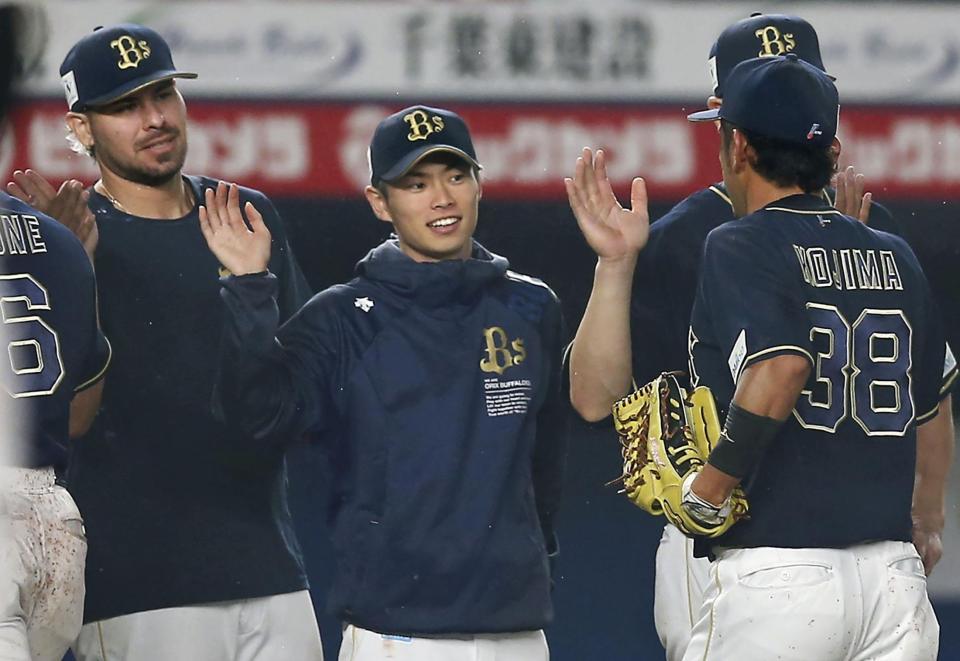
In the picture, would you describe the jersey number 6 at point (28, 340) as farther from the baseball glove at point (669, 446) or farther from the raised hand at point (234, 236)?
the baseball glove at point (669, 446)

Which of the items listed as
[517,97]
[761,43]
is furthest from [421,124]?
[517,97]

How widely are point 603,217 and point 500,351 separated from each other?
0.34 meters

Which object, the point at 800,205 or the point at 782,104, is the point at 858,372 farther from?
the point at 782,104

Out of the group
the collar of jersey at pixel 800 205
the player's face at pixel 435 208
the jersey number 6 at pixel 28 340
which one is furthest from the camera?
the player's face at pixel 435 208

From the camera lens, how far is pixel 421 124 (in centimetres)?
363

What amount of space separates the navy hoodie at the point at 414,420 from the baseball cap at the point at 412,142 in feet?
0.56

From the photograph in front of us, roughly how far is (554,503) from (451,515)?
35 centimetres

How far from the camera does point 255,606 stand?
12.6ft

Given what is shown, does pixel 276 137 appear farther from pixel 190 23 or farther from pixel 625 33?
pixel 625 33

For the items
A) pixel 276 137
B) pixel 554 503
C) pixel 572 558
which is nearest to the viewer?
pixel 554 503

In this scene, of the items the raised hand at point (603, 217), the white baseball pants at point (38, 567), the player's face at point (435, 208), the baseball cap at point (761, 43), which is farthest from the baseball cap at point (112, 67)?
the baseball cap at point (761, 43)

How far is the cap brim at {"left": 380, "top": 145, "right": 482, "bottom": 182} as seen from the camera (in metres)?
3.57

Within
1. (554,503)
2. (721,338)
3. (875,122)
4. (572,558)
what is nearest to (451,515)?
(554,503)

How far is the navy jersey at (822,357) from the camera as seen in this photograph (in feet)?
10.4
